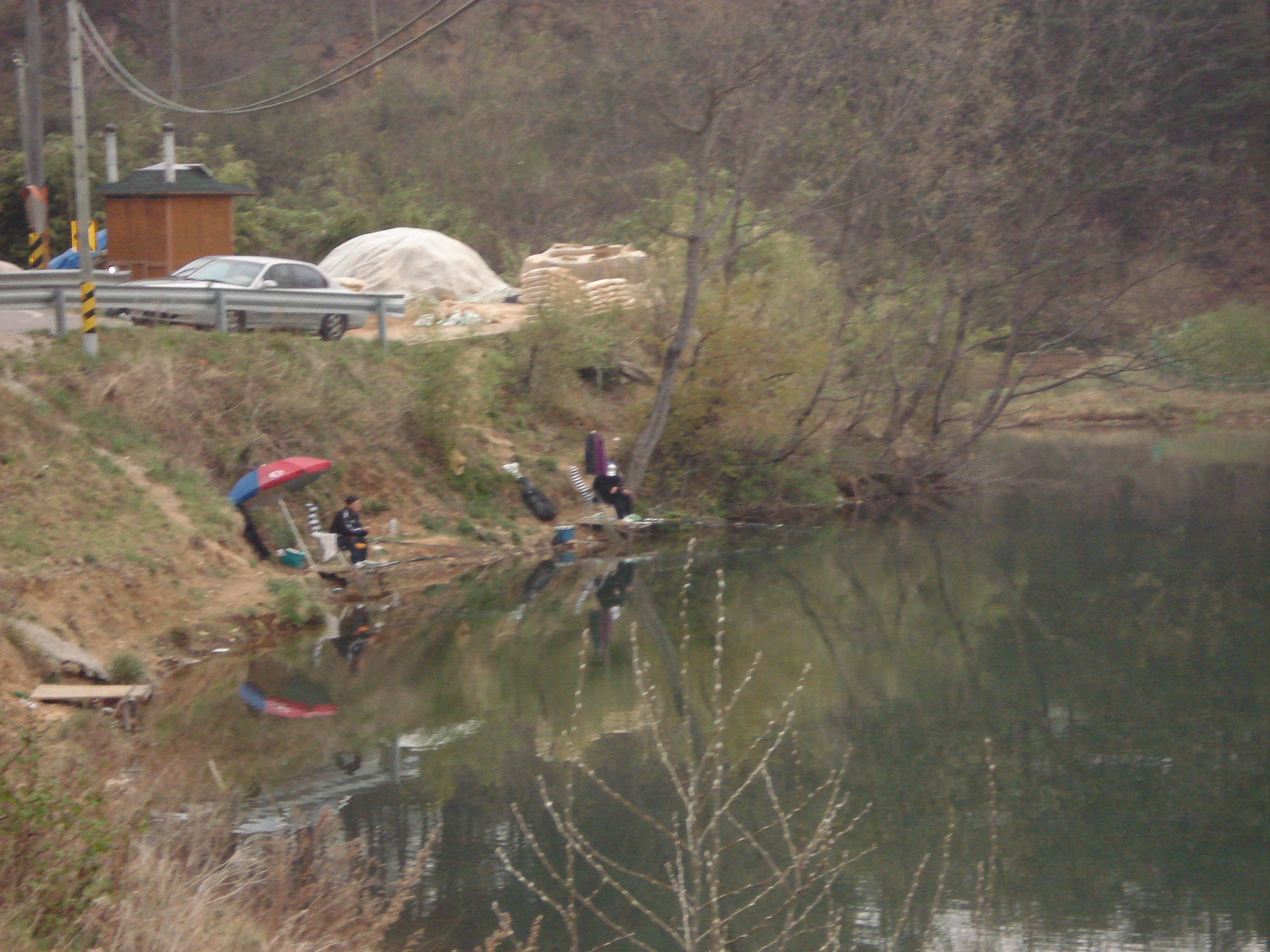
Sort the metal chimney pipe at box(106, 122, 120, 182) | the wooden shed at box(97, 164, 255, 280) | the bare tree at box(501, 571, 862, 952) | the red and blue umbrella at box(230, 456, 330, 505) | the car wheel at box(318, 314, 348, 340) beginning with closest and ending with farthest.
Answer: the bare tree at box(501, 571, 862, 952) → the red and blue umbrella at box(230, 456, 330, 505) → the car wheel at box(318, 314, 348, 340) → the wooden shed at box(97, 164, 255, 280) → the metal chimney pipe at box(106, 122, 120, 182)

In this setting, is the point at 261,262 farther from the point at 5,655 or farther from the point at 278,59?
the point at 278,59

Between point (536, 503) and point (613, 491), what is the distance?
1476 mm

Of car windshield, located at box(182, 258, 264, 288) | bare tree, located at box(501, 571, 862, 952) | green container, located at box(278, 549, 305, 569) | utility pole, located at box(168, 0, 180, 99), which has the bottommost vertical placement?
bare tree, located at box(501, 571, 862, 952)

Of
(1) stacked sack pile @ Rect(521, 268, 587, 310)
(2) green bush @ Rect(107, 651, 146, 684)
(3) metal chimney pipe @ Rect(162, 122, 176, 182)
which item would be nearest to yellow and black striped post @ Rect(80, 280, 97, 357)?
(2) green bush @ Rect(107, 651, 146, 684)

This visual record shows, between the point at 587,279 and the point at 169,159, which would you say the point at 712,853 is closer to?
the point at 169,159

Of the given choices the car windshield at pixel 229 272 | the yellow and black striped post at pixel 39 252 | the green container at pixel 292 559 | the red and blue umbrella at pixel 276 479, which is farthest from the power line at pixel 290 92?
the green container at pixel 292 559

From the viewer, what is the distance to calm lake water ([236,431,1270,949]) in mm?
10734

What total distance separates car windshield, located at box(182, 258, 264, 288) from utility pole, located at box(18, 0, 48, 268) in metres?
3.79

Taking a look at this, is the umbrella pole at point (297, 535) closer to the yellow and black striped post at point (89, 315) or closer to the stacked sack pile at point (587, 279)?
the yellow and black striped post at point (89, 315)

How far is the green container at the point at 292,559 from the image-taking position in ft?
64.9

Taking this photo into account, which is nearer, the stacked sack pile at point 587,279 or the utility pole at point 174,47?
the stacked sack pile at point 587,279

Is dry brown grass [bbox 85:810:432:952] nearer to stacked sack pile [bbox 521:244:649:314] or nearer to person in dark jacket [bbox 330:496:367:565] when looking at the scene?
person in dark jacket [bbox 330:496:367:565]

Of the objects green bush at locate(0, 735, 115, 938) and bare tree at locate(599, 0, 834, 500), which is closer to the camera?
green bush at locate(0, 735, 115, 938)

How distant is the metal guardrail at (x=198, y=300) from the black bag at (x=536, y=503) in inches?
142
